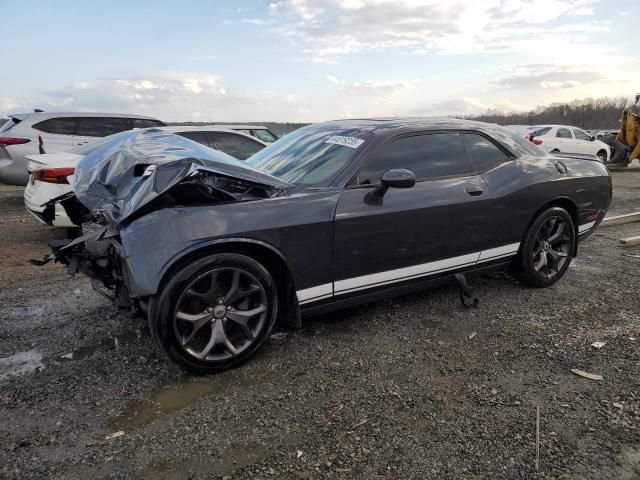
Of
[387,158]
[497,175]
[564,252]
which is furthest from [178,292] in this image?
[564,252]

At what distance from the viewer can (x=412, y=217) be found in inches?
139

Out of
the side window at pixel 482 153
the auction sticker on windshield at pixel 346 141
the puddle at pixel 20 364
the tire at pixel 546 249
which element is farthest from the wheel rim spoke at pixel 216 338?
the tire at pixel 546 249

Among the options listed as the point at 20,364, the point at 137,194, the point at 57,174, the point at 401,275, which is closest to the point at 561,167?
the point at 401,275

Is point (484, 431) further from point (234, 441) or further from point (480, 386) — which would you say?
point (234, 441)

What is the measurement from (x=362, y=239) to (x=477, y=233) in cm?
116

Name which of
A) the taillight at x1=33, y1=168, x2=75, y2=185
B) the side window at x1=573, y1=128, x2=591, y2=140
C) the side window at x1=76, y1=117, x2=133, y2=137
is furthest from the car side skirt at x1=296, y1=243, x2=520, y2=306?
the side window at x1=573, y1=128, x2=591, y2=140

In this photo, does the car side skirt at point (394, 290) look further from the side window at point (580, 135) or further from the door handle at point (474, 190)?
the side window at point (580, 135)

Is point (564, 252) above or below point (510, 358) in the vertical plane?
above

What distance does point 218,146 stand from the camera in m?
8.26

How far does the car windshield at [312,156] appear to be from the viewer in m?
3.49

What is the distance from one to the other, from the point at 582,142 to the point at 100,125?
1601 centimetres

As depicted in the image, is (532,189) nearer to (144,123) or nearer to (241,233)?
(241,233)

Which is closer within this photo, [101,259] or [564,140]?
[101,259]

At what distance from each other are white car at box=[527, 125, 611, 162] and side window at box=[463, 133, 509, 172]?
13607mm
